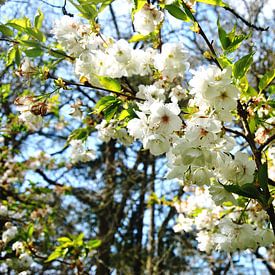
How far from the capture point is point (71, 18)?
1.91 meters

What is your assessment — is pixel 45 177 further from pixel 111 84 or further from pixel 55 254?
pixel 111 84

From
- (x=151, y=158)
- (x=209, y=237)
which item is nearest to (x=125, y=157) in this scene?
(x=151, y=158)

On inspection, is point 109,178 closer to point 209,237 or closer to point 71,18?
point 209,237

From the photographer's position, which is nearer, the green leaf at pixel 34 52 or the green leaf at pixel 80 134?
the green leaf at pixel 34 52

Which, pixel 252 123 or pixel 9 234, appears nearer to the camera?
pixel 252 123

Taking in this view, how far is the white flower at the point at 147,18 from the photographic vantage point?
1802 millimetres

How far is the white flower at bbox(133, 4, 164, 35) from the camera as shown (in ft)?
5.91

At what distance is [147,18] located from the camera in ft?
5.99

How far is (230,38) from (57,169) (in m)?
6.12

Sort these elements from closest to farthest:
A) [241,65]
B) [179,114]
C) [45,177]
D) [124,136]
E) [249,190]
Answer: [249,190]
[241,65]
[179,114]
[124,136]
[45,177]

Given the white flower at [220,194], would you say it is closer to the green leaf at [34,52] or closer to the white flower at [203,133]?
the white flower at [203,133]

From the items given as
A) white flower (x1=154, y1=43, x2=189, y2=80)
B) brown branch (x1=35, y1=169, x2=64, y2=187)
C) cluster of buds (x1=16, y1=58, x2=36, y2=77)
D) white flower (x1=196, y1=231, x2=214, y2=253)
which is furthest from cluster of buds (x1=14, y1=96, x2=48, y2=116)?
brown branch (x1=35, y1=169, x2=64, y2=187)

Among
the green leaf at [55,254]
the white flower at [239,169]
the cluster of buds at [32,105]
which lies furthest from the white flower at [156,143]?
the green leaf at [55,254]

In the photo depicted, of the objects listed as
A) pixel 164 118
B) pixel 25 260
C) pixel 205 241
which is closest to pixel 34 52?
pixel 164 118
